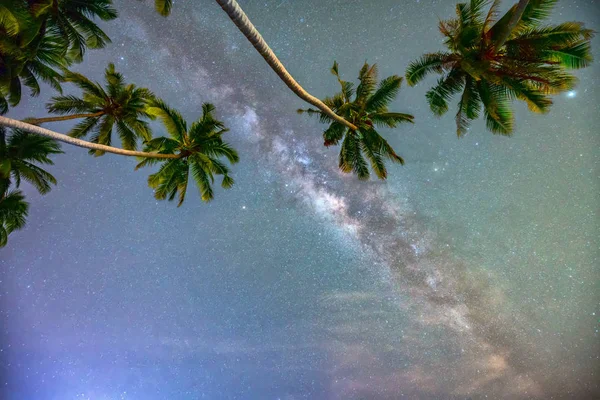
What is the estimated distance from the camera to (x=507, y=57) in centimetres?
1057

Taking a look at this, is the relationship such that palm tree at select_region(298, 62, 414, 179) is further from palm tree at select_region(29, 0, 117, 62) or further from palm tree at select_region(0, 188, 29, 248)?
palm tree at select_region(0, 188, 29, 248)

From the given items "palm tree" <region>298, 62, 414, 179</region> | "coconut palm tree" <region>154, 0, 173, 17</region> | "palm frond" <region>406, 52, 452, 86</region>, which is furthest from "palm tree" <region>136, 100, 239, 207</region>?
"palm frond" <region>406, 52, 452, 86</region>

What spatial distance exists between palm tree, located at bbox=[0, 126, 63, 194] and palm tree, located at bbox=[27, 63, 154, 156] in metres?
1.26

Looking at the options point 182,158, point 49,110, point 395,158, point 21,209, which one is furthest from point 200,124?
point 21,209

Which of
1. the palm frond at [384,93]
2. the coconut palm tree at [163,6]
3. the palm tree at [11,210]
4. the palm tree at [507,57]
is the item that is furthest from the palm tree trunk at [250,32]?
the palm tree at [11,210]

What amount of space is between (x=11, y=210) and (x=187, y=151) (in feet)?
28.3

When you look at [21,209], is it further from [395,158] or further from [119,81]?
[395,158]

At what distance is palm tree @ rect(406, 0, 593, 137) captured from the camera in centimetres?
974

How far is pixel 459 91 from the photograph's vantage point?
12.2m

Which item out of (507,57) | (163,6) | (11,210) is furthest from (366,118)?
(11,210)

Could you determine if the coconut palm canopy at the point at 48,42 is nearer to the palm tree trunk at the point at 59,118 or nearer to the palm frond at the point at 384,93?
the palm tree trunk at the point at 59,118

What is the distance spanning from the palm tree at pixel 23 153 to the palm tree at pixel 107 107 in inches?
49.4

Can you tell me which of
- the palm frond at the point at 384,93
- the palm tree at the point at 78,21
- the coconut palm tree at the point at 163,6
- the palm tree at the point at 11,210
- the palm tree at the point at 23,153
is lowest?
the coconut palm tree at the point at 163,6

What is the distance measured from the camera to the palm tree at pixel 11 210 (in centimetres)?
1495
